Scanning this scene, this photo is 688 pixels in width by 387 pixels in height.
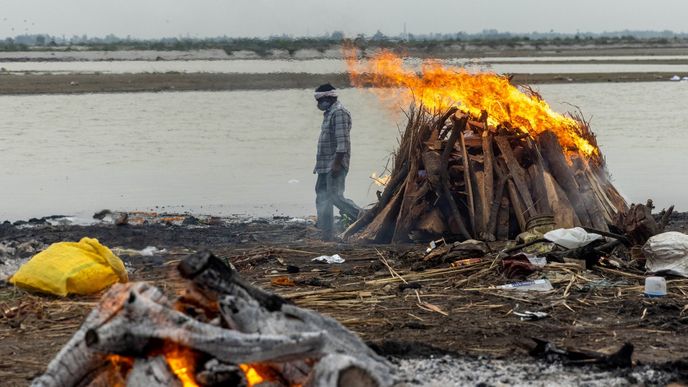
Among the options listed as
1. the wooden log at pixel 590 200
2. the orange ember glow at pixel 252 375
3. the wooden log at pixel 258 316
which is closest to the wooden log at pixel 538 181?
the wooden log at pixel 590 200

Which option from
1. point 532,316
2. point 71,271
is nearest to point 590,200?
point 532,316

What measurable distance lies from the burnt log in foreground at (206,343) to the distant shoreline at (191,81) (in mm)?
39635

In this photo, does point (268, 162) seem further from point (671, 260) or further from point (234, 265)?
point (671, 260)

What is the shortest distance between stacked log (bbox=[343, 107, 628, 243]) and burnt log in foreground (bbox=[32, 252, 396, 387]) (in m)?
6.42

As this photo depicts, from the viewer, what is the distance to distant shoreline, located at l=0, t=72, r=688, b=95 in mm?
46500

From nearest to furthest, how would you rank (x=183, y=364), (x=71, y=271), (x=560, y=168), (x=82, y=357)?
1. (x=183, y=364)
2. (x=82, y=357)
3. (x=71, y=271)
4. (x=560, y=168)

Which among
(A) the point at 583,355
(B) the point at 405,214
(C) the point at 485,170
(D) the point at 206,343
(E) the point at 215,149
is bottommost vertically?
Result: (E) the point at 215,149

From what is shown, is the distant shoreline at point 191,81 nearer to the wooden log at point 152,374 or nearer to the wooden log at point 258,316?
the wooden log at point 258,316

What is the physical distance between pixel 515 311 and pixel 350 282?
2.01 metres

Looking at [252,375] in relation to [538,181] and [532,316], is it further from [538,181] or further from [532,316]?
[538,181]

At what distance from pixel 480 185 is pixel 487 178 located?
12 centimetres

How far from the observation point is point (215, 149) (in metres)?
25.6

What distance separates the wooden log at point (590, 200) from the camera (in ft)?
39.3

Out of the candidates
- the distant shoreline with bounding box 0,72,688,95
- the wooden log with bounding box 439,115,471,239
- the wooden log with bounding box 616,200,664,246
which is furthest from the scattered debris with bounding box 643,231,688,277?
the distant shoreline with bounding box 0,72,688,95
